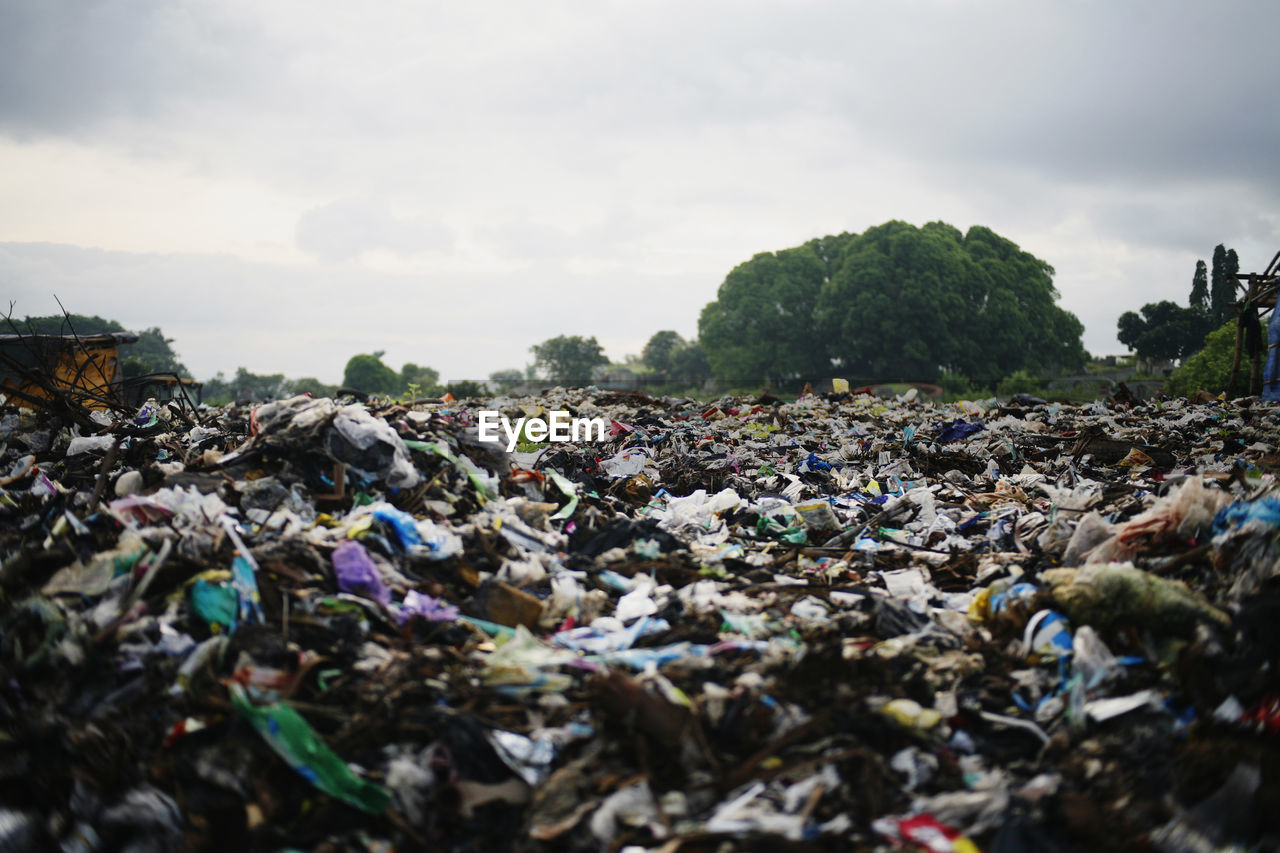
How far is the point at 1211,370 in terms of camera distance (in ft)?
58.0

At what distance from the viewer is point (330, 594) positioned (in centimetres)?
293

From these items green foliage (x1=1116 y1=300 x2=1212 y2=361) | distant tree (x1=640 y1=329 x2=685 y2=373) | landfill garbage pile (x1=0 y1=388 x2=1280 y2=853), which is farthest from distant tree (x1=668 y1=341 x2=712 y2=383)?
landfill garbage pile (x1=0 y1=388 x2=1280 y2=853)

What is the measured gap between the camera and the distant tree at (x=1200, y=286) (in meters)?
40.0

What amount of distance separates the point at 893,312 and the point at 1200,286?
22458 millimetres

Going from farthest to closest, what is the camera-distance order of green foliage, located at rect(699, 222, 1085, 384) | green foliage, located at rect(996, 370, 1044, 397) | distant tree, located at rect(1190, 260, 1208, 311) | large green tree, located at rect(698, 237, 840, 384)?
distant tree, located at rect(1190, 260, 1208, 311)
large green tree, located at rect(698, 237, 840, 384)
green foliage, located at rect(699, 222, 1085, 384)
green foliage, located at rect(996, 370, 1044, 397)

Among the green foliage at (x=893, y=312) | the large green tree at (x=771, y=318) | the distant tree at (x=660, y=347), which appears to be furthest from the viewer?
the distant tree at (x=660, y=347)

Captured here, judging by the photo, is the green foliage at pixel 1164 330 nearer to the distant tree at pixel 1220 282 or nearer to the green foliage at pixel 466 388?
the distant tree at pixel 1220 282

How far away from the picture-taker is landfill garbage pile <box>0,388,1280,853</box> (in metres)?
2.08

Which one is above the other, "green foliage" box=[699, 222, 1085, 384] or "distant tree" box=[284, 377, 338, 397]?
"green foliage" box=[699, 222, 1085, 384]

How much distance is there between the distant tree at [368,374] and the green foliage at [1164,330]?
42.1m

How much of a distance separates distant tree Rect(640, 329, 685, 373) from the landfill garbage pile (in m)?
48.5

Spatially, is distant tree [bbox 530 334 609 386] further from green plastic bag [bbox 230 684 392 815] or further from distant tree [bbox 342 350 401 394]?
green plastic bag [bbox 230 684 392 815]
